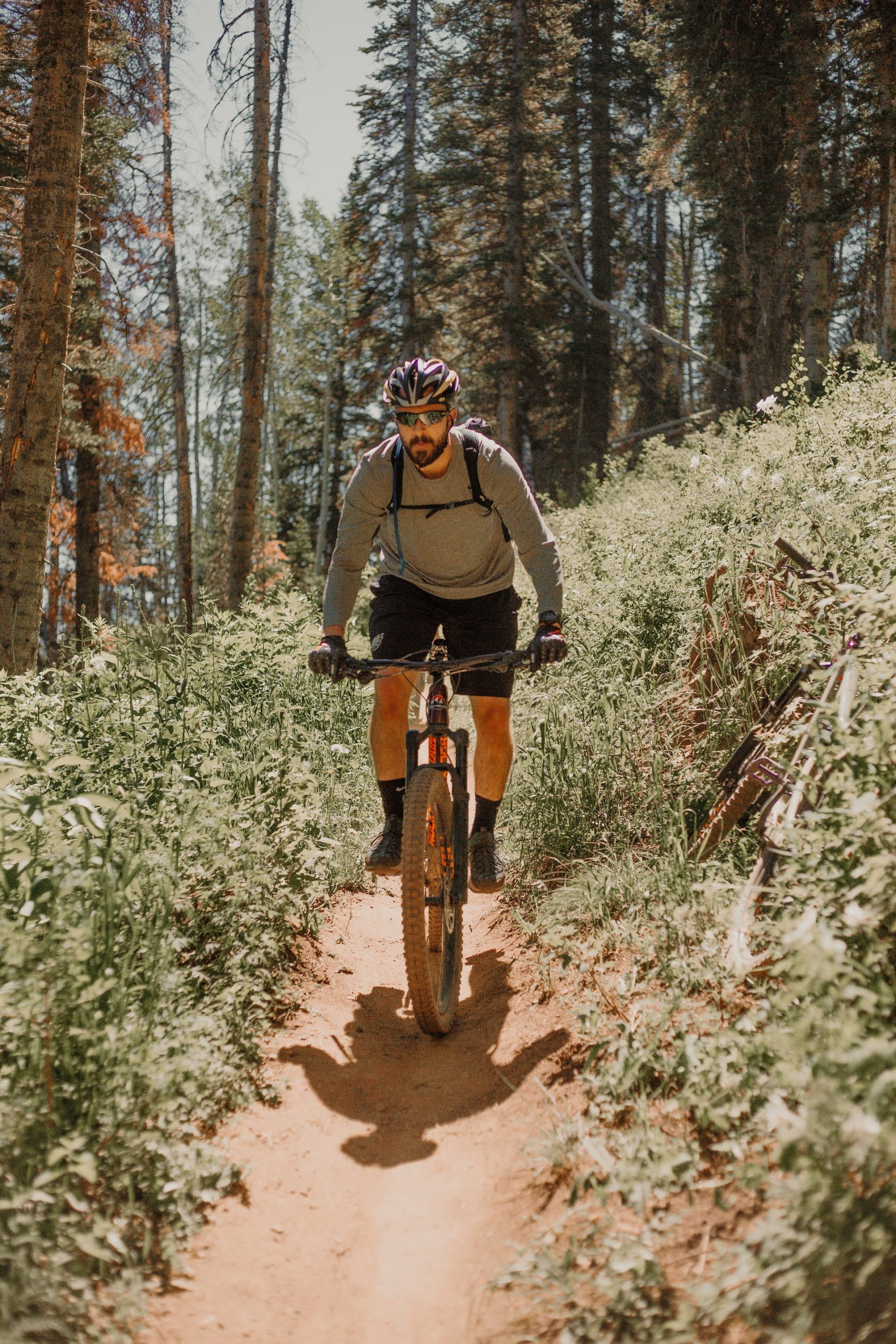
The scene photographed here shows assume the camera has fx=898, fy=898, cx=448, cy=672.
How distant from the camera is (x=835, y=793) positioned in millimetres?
2838

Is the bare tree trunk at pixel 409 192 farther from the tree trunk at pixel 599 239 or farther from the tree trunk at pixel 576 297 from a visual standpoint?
the tree trunk at pixel 599 239

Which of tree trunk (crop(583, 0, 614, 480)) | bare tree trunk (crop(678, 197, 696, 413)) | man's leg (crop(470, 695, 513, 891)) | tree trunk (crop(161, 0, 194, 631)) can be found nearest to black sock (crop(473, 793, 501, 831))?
man's leg (crop(470, 695, 513, 891))

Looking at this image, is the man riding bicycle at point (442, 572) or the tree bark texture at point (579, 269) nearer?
the man riding bicycle at point (442, 572)

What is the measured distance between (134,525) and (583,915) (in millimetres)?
18489

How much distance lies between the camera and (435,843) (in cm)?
409

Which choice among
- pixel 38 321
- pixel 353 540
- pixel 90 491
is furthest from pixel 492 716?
pixel 90 491

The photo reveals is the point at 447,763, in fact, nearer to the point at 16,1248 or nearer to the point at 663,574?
the point at 16,1248

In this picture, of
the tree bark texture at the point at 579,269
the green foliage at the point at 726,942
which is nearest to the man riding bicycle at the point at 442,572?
the green foliage at the point at 726,942

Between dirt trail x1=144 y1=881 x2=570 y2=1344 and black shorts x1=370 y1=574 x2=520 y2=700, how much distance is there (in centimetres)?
147

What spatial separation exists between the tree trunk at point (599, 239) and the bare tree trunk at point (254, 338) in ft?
42.4

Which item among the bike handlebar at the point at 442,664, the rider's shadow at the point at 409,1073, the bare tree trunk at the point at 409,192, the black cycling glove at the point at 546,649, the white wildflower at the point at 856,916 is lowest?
the rider's shadow at the point at 409,1073

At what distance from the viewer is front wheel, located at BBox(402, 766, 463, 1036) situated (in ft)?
12.3

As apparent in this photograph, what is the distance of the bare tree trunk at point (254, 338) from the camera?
13.0m

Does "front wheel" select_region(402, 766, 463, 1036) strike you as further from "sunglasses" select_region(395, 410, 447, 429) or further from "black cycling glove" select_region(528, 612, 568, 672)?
"sunglasses" select_region(395, 410, 447, 429)
